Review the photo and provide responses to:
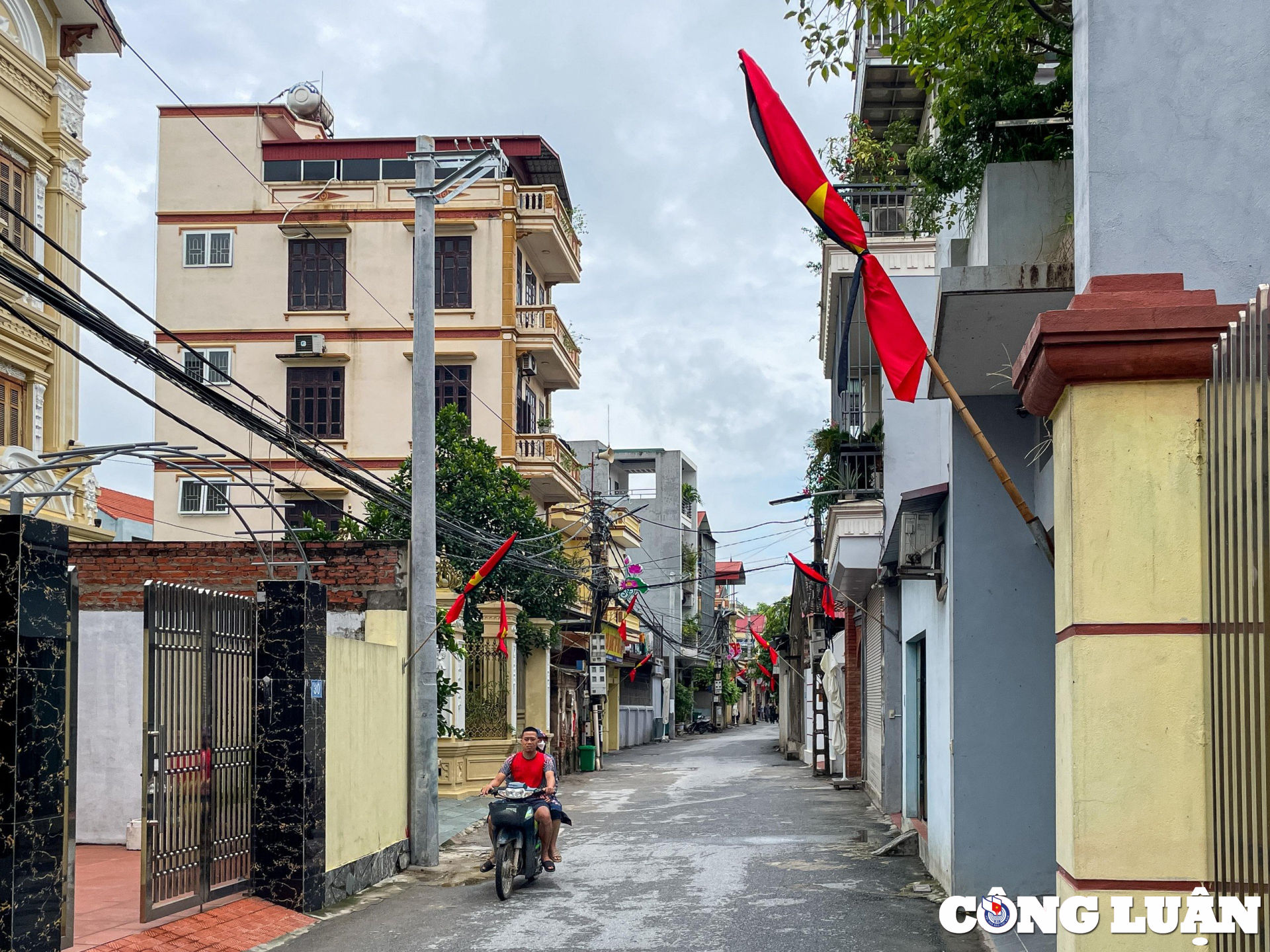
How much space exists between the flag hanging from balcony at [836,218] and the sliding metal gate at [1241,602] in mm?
2063

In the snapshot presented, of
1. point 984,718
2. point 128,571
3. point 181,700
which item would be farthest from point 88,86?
point 984,718

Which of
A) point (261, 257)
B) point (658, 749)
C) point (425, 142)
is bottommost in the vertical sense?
point (658, 749)

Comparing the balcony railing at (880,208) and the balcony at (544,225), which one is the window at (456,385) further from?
the balcony railing at (880,208)

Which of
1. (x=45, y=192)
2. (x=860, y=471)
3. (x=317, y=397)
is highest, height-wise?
(x=45, y=192)

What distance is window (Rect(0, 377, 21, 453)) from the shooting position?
65.4ft

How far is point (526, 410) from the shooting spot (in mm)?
34250

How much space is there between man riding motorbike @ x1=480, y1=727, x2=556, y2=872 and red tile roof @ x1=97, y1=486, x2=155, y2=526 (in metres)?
27.1

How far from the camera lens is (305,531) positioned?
76.9ft

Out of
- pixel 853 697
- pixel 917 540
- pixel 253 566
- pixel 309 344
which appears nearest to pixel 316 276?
pixel 309 344

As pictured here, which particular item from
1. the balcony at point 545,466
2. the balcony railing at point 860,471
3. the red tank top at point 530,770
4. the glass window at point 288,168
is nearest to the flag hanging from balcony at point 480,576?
the balcony railing at point 860,471

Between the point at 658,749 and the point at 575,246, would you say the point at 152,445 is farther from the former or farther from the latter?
the point at 658,749

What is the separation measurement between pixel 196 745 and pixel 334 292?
25.5 meters

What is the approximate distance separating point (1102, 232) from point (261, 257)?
99.9 ft

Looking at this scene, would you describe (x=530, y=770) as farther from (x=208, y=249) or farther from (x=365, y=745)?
(x=208, y=249)
